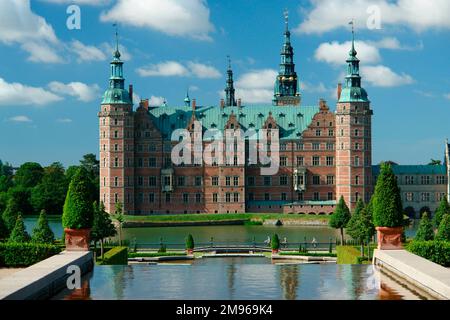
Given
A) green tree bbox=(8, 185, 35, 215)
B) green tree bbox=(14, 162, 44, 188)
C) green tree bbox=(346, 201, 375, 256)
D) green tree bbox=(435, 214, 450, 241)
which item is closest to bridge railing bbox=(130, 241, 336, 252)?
green tree bbox=(346, 201, 375, 256)

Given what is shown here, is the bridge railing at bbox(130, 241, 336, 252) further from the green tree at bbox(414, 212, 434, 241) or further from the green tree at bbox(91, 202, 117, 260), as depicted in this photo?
the green tree at bbox(414, 212, 434, 241)

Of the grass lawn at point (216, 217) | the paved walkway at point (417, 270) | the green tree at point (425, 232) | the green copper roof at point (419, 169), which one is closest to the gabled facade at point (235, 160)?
the grass lawn at point (216, 217)

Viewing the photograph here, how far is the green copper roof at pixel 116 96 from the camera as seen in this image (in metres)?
83.8

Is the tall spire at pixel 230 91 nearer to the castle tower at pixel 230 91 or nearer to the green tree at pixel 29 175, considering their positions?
the castle tower at pixel 230 91

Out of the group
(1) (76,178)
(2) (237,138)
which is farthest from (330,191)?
(1) (76,178)

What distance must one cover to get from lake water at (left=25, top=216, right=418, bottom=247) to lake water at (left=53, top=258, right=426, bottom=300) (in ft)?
101

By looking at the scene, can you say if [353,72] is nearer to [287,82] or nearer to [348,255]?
[287,82]

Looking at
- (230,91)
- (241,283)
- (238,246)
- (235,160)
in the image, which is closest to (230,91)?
(230,91)

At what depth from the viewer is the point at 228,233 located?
6762cm

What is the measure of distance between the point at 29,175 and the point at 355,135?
50.6 m

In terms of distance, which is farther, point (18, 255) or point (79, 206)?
point (18, 255)
